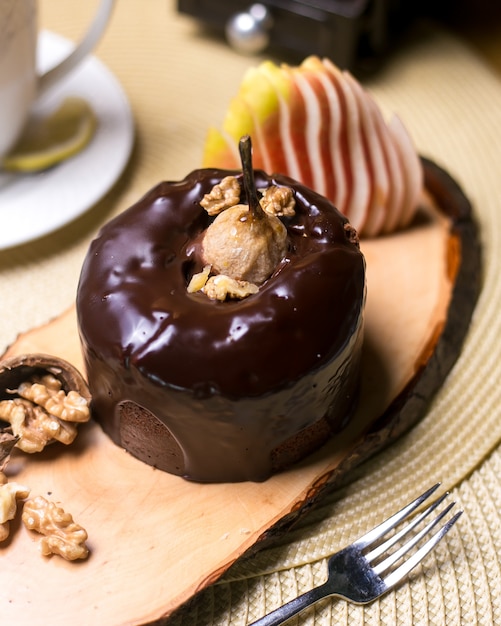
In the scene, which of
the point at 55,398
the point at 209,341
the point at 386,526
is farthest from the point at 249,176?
the point at 386,526

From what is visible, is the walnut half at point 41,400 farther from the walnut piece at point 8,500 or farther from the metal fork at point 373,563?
the metal fork at point 373,563

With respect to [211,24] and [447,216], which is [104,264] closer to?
[447,216]

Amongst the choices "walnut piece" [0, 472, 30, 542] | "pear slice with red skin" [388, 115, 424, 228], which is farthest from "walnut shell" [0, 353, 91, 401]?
"pear slice with red skin" [388, 115, 424, 228]

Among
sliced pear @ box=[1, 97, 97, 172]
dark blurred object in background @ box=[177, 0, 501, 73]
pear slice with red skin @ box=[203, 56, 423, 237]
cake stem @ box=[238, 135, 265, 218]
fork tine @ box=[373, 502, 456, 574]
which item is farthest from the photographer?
dark blurred object in background @ box=[177, 0, 501, 73]

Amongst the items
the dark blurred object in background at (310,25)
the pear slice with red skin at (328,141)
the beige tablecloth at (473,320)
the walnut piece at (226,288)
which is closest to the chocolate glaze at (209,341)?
the walnut piece at (226,288)

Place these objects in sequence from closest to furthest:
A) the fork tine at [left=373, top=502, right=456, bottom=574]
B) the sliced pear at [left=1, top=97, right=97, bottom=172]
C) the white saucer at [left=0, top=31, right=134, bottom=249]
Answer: the fork tine at [left=373, top=502, right=456, bottom=574] → the white saucer at [left=0, top=31, right=134, bottom=249] → the sliced pear at [left=1, top=97, right=97, bottom=172]

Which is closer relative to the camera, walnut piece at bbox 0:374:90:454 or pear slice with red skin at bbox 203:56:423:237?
walnut piece at bbox 0:374:90:454

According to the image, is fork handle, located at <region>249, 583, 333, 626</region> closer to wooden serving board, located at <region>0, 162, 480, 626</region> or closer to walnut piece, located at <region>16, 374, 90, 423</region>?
wooden serving board, located at <region>0, 162, 480, 626</region>

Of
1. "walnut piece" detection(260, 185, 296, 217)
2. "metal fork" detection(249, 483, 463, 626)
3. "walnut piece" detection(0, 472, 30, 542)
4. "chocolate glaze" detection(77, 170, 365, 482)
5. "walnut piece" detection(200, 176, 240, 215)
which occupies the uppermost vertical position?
"walnut piece" detection(260, 185, 296, 217)
